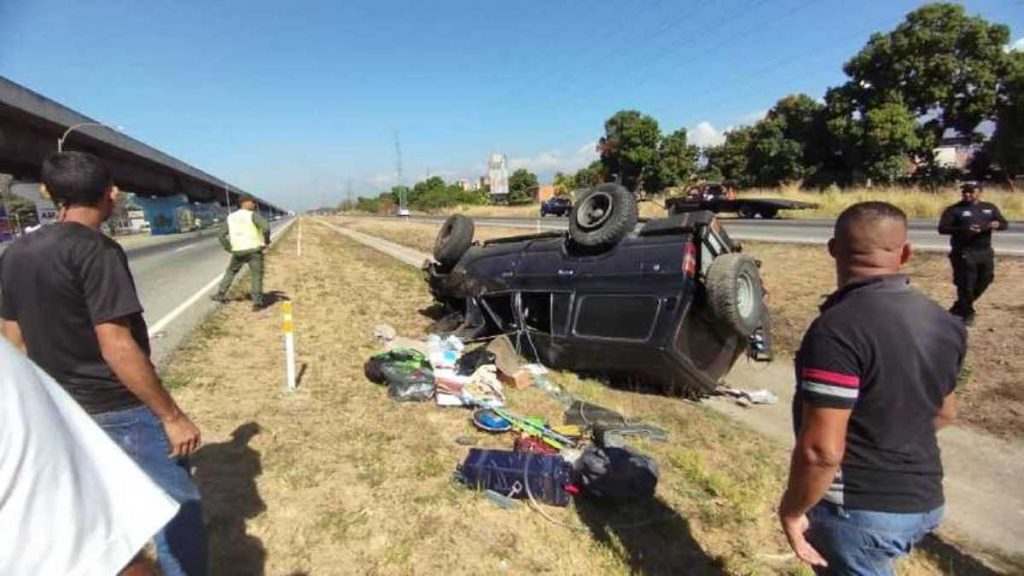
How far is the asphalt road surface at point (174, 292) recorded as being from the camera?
8492mm

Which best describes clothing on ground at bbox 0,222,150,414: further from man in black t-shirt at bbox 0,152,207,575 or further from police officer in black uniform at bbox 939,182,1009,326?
police officer in black uniform at bbox 939,182,1009,326

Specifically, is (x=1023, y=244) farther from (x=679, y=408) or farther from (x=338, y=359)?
(x=338, y=359)

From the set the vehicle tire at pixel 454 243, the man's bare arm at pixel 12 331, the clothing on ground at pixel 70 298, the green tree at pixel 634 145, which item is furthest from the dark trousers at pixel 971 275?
the green tree at pixel 634 145

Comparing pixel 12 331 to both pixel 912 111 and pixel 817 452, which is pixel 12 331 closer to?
pixel 817 452

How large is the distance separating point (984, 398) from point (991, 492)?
1.92 m

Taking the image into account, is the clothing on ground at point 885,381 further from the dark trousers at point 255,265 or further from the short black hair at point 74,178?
the dark trousers at point 255,265

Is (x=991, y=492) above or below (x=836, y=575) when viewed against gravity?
below

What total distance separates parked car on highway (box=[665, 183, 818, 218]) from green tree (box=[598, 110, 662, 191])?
23123 millimetres

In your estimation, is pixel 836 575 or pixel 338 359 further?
pixel 338 359

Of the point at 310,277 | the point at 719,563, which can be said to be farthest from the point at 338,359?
the point at 310,277

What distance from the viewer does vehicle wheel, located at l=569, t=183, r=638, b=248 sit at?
20.7ft

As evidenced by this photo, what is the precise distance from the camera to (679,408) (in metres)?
5.75

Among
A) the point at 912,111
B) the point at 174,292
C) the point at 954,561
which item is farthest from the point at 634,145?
the point at 954,561

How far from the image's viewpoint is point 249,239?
10.4 meters
